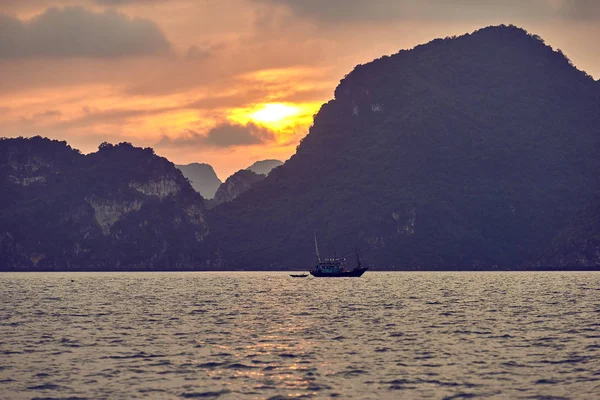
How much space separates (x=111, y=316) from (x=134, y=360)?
139 feet

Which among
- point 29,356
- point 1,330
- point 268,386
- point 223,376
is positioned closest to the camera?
point 268,386

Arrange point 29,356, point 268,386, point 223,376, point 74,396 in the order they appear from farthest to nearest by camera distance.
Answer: point 29,356, point 223,376, point 268,386, point 74,396

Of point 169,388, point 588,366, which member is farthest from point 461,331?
point 169,388

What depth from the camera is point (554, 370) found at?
56125 millimetres

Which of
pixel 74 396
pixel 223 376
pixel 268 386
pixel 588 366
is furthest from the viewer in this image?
pixel 588 366

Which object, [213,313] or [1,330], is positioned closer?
[1,330]

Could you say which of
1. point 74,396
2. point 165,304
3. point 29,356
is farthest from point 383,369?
point 165,304

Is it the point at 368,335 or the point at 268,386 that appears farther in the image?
the point at 368,335

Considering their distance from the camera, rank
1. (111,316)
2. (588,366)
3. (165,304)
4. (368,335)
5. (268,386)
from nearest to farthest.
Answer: (268,386) → (588,366) → (368,335) → (111,316) → (165,304)

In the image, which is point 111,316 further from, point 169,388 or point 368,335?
point 169,388

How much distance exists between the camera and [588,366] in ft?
190

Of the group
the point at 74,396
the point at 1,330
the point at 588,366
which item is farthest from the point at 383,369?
the point at 1,330

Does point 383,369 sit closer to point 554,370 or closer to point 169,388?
point 554,370

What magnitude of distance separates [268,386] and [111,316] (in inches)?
2163
